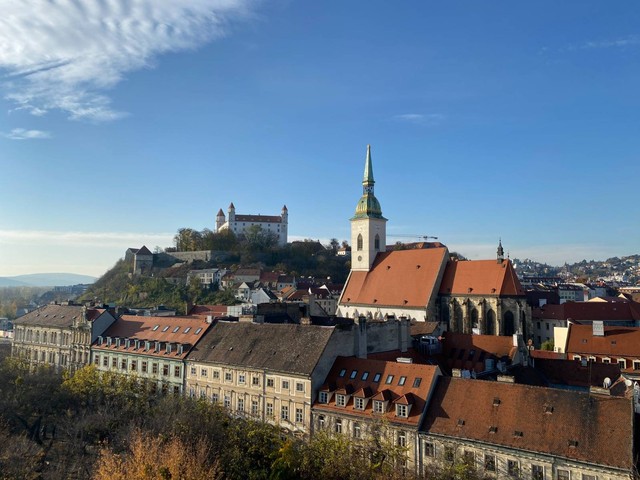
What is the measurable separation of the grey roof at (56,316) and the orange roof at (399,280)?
4471cm

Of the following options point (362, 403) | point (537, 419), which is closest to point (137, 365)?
point (362, 403)

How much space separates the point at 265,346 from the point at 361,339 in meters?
8.44

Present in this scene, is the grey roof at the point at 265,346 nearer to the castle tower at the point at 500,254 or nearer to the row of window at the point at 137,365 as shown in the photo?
the row of window at the point at 137,365

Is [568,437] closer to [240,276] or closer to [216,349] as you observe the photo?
[216,349]

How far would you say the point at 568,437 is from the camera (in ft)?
105

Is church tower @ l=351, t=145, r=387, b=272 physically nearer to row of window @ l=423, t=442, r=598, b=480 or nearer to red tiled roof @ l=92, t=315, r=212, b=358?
red tiled roof @ l=92, t=315, r=212, b=358

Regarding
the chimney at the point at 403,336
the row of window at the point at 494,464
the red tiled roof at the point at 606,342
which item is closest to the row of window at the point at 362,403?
the row of window at the point at 494,464

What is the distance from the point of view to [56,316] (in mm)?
73250

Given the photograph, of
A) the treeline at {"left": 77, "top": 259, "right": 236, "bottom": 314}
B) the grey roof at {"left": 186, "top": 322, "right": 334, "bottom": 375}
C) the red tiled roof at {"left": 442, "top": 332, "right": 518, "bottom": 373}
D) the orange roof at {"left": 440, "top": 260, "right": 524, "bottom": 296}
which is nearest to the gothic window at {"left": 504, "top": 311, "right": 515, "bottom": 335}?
the orange roof at {"left": 440, "top": 260, "right": 524, "bottom": 296}

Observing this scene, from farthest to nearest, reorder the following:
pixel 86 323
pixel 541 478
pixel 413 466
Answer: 1. pixel 86 323
2. pixel 413 466
3. pixel 541 478

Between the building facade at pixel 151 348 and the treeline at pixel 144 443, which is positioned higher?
the building facade at pixel 151 348

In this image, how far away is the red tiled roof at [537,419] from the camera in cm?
3084

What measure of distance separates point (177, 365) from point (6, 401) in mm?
14518

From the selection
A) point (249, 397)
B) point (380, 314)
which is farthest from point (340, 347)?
point (380, 314)
